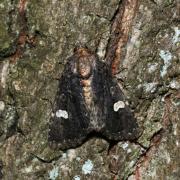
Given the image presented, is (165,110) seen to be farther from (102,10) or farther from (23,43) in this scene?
(23,43)

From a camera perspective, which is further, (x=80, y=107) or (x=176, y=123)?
(x=80, y=107)

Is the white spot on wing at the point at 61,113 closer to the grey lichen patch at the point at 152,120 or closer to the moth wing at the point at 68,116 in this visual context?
the moth wing at the point at 68,116

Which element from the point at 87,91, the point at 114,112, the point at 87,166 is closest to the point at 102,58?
the point at 87,91

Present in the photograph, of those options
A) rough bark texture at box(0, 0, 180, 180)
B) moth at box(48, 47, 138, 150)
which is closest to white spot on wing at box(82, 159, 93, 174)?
rough bark texture at box(0, 0, 180, 180)

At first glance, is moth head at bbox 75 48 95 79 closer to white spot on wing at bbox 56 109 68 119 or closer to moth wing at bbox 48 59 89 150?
moth wing at bbox 48 59 89 150

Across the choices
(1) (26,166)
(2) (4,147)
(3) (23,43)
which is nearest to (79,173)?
(1) (26,166)

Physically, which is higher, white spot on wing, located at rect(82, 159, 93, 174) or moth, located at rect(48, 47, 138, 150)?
moth, located at rect(48, 47, 138, 150)
